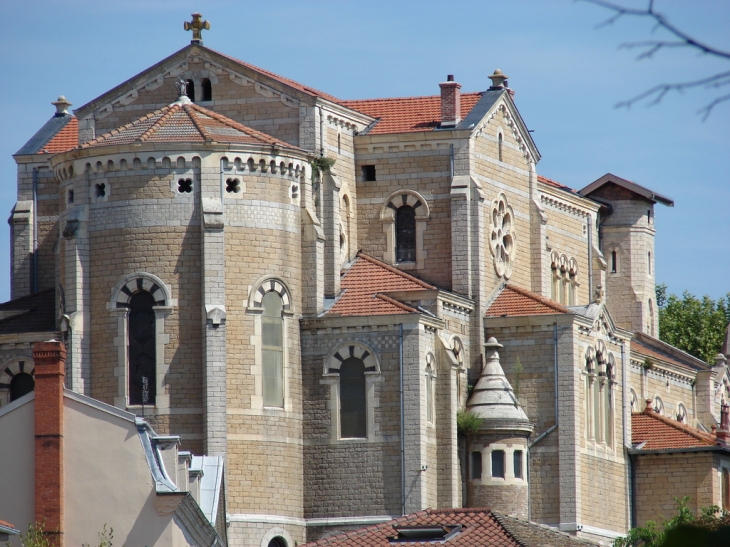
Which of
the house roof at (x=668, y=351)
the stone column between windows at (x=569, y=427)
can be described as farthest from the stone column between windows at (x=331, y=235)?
the house roof at (x=668, y=351)

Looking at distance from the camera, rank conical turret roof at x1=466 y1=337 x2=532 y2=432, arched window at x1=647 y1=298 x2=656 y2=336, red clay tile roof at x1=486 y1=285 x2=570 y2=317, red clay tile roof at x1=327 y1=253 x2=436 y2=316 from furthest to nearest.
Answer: arched window at x1=647 y1=298 x2=656 y2=336 → red clay tile roof at x1=486 y1=285 x2=570 y2=317 → conical turret roof at x1=466 y1=337 x2=532 y2=432 → red clay tile roof at x1=327 y1=253 x2=436 y2=316

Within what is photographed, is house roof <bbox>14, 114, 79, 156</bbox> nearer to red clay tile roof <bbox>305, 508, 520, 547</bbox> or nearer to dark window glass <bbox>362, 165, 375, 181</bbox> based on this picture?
dark window glass <bbox>362, 165, 375, 181</bbox>

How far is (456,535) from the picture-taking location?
1490 inches

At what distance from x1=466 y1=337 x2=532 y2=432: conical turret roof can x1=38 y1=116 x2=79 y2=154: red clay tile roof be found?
1722cm

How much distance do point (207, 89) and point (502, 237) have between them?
1198 centimetres

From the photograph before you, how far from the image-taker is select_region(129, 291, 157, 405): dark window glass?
1854 inches

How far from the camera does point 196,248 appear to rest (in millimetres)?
47188

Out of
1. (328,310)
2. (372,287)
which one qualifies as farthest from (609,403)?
(328,310)

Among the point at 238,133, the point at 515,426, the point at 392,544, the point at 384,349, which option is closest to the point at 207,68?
the point at 238,133

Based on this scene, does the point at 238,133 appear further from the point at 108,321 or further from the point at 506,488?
the point at 506,488

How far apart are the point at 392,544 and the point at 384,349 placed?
1162 cm

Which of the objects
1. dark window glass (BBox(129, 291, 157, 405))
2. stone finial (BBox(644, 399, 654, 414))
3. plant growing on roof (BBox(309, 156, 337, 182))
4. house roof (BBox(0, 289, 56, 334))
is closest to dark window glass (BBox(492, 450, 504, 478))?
plant growing on roof (BBox(309, 156, 337, 182))

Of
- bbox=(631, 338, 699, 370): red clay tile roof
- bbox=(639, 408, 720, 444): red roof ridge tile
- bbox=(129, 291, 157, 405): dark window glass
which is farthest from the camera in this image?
bbox=(631, 338, 699, 370): red clay tile roof

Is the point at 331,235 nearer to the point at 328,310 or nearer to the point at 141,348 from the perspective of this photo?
the point at 328,310
